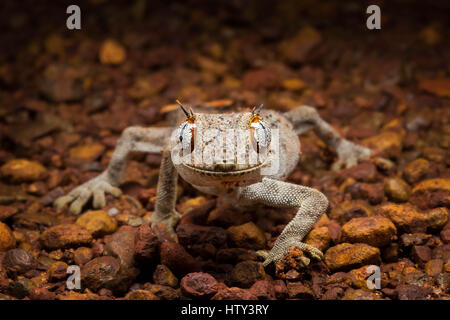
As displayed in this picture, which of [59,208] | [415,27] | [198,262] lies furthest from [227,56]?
[198,262]

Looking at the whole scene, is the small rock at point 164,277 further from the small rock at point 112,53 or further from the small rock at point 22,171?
the small rock at point 112,53

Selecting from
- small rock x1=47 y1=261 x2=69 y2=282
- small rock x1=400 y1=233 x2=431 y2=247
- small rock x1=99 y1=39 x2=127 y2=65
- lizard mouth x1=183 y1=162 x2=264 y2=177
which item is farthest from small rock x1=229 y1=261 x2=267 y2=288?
small rock x1=99 y1=39 x2=127 y2=65

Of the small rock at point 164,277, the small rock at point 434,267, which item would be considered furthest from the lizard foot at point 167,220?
the small rock at point 434,267

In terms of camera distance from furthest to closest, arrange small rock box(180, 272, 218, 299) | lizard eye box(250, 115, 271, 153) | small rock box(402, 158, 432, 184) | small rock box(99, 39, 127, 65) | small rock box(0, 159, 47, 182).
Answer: small rock box(99, 39, 127, 65) < small rock box(0, 159, 47, 182) < small rock box(402, 158, 432, 184) < lizard eye box(250, 115, 271, 153) < small rock box(180, 272, 218, 299)

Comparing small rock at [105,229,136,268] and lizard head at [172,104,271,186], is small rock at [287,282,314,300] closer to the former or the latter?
lizard head at [172,104,271,186]

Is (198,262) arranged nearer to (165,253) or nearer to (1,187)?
(165,253)
